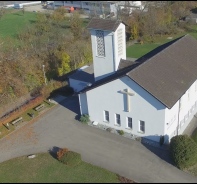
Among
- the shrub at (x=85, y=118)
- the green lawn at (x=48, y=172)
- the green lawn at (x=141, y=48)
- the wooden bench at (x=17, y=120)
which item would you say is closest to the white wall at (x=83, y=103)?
the shrub at (x=85, y=118)

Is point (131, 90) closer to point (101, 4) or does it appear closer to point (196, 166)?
point (196, 166)

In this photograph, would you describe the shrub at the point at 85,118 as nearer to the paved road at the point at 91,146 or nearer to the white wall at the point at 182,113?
the paved road at the point at 91,146

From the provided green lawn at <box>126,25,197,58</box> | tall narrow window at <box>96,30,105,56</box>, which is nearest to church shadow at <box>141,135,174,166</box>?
tall narrow window at <box>96,30,105,56</box>

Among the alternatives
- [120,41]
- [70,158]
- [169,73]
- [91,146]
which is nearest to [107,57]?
[120,41]

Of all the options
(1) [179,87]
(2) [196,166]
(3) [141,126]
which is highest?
(1) [179,87]

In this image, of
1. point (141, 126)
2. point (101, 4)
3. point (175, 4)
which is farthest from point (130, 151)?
point (101, 4)

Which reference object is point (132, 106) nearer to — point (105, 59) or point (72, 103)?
point (105, 59)

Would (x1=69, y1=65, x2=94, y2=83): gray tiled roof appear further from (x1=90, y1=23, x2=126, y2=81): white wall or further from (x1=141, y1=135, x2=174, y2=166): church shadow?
(x1=141, y1=135, x2=174, y2=166): church shadow
